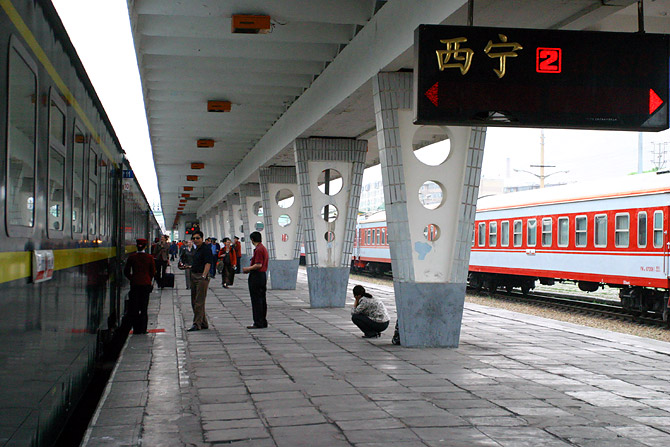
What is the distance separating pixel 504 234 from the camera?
23141 millimetres

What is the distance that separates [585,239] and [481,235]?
634 centimetres

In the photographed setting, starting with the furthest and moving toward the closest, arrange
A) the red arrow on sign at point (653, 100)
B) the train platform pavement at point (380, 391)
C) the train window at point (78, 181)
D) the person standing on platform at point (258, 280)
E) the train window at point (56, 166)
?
the person standing on platform at point (258, 280)
the red arrow on sign at point (653, 100)
the train platform pavement at point (380, 391)
the train window at point (78, 181)
the train window at point (56, 166)

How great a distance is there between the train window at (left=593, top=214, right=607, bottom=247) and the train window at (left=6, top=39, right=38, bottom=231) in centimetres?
1581

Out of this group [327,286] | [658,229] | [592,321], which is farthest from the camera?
[327,286]

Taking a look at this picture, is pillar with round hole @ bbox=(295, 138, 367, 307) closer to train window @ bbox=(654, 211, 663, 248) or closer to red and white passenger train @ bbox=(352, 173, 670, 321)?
red and white passenger train @ bbox=(352, 173, 670, 321)

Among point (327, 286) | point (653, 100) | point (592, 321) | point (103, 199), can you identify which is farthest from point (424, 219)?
point (327, 286)

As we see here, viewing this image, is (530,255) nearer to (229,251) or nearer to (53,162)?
(229,251)

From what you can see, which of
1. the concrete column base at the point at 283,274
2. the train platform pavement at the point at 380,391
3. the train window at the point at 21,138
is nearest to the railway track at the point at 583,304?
the train platform pavement at the point at 380,391

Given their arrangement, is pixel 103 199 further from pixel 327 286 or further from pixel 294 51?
pixel 327 286

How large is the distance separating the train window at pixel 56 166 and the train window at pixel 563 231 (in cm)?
1634

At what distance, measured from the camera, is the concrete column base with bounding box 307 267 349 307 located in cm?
1775

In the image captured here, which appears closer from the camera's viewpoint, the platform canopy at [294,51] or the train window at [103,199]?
the train window at [103,199]

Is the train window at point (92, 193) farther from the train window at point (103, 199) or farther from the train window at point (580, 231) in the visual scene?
the train window at point (580, 231)

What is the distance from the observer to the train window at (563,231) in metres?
19.6
